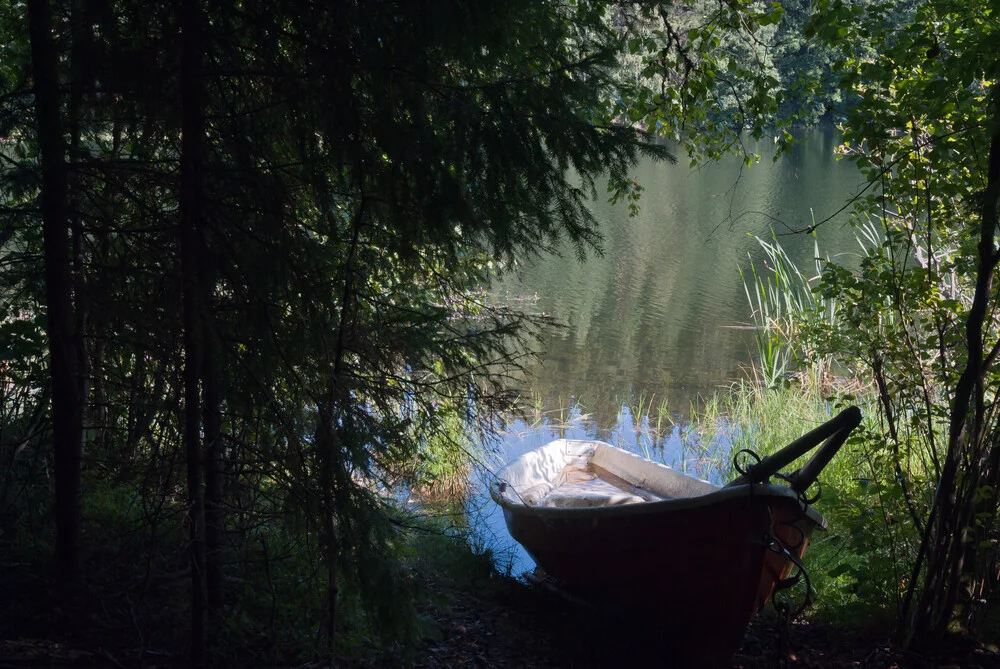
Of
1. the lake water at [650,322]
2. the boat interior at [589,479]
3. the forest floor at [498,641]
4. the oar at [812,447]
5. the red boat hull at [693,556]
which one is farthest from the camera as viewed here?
the lake water at [650,322]

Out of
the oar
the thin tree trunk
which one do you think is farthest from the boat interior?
the thin tree trunk

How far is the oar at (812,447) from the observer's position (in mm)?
4328

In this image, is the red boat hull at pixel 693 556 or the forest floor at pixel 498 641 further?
the red boat hull at pixel 693 556

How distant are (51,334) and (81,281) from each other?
0.23m

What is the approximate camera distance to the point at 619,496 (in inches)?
237

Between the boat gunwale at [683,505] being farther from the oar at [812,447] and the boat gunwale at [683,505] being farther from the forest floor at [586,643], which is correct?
the forest floor at [586,643]

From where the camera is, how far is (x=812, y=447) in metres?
4.39

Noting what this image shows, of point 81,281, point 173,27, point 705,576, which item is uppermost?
point 173,27

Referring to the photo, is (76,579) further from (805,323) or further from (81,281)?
(805,323)

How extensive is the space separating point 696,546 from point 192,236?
3259mm

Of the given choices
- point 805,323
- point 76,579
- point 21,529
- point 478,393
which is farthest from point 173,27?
point 805,323

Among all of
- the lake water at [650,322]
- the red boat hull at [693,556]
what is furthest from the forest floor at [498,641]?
the lake water at [650,322]

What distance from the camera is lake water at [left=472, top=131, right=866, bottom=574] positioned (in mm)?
9227

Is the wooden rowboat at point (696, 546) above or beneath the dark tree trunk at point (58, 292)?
beneath
